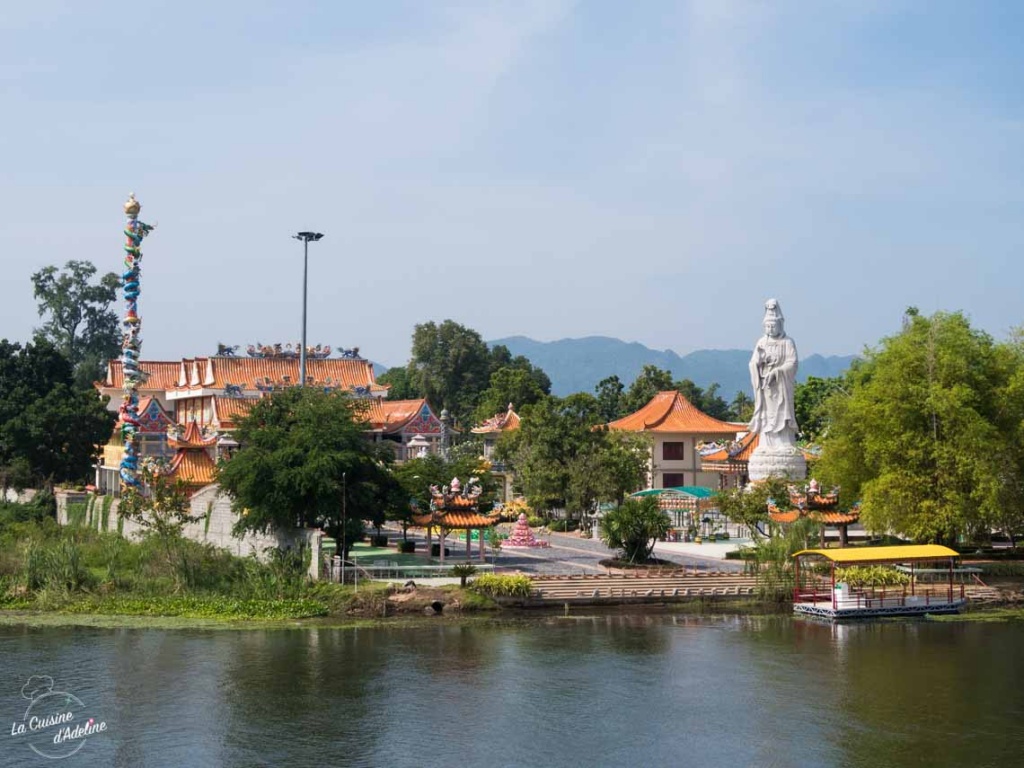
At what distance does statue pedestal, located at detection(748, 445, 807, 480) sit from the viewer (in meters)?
50.5

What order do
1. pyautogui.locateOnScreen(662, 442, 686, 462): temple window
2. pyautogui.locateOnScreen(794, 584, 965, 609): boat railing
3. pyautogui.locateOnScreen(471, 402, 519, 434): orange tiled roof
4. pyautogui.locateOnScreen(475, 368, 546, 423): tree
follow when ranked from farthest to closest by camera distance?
pyautogui.locateOnScreen(475, 368, 546, 423): tree
pyautogui.locateOnScreen(471, 402, 519, 434): orange tiled roof
pyautogui.locateOnScreen(662, 442, 686, 462): temple window
pyautogui.locateOnScreen(794, 584, 965, 609): boat railing

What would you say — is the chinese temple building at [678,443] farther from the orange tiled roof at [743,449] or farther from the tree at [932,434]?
the tree at [932,434]

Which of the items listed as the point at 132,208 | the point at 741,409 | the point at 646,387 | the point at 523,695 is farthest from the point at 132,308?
the point at 741,409

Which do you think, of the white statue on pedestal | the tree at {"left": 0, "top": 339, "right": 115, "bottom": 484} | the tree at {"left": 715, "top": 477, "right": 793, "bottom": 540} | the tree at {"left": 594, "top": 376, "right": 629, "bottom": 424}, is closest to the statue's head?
the white statue on pedestal

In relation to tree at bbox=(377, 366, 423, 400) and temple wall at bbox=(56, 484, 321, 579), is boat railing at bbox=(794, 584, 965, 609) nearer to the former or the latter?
temple wall at bbox=(56, 484, 321, 579)

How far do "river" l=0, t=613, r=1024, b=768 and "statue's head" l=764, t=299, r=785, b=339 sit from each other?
2344 centimetres

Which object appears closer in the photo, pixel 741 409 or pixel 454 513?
pixel 454 513

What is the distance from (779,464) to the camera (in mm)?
50656

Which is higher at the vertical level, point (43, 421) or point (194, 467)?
point (43, 421)

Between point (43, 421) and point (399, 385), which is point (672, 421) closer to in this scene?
point (43, 421)

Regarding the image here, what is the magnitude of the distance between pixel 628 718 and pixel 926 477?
60.5ft

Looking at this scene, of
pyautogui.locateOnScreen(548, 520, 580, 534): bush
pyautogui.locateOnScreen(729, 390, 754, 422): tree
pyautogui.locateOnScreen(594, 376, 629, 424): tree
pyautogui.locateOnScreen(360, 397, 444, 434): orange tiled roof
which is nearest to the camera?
pyautogui.locateOnScreen(548, 520, 580, 534): bush

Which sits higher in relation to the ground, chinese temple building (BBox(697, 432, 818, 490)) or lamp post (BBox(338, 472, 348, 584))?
chinese temple building (BBox(697, 432, 818, 490))

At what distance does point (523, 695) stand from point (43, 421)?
35.8 meters
